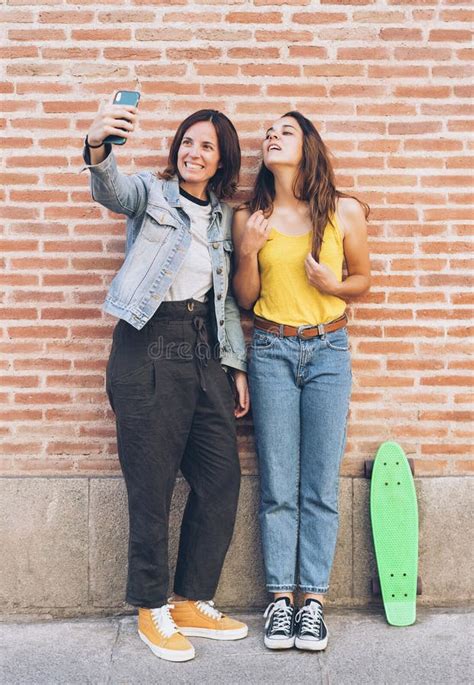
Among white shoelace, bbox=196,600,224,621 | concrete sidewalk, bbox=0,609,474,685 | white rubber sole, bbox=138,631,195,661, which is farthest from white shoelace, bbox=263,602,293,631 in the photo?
white rubber sole, bbox=138,631,195,661

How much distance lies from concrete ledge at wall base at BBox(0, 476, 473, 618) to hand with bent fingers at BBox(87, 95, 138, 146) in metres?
1.72

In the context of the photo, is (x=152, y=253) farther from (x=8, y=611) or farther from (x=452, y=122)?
(x=8, y=611)

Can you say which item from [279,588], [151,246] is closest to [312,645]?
[279,588]

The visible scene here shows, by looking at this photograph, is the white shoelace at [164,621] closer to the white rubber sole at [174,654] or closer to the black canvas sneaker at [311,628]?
the white rubber sole at [174,654]

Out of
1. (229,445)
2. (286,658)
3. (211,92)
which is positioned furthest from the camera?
(211,92)

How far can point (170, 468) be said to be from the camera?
12.0 ft

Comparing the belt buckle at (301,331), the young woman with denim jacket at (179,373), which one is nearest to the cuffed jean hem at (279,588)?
the young woman with denim jacket at (179,373)

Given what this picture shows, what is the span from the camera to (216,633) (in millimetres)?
3752

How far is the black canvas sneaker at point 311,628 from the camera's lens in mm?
3600

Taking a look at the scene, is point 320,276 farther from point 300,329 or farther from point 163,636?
point 163,636

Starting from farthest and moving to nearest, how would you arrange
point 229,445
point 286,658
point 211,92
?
point 211,92 → point 229,445 → point 286,658

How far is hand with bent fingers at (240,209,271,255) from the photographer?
3740 mm

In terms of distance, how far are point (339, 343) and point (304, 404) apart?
330 millimetres

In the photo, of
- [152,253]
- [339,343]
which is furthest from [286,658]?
[152,253]
